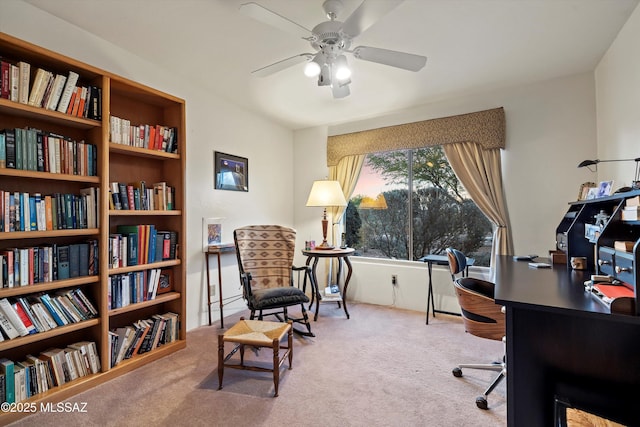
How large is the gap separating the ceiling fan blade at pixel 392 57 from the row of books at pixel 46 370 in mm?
2651

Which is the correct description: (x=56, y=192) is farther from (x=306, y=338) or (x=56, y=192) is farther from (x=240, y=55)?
(x=306, y=338)

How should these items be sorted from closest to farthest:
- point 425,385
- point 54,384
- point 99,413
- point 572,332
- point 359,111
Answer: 1. point 572,332
2. point 99,413
3. point 54,384
4. point 425,385
5. point 359,111

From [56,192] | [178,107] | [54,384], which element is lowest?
[54,384]

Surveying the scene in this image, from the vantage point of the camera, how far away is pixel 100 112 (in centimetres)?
207

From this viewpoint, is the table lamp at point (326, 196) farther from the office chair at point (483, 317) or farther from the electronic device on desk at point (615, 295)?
the electronic device on desk at point (615, 295)

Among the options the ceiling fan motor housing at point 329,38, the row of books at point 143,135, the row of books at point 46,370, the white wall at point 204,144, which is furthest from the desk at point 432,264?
the row of books at point 46,370

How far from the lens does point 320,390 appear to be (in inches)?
77.0

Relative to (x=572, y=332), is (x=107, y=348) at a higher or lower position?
lower

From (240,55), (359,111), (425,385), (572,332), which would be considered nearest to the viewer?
(572,332)

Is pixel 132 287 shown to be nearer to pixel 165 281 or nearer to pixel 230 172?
pixel 165 281

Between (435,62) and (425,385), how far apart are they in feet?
8.28

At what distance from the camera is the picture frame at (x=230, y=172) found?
3262 millimetres

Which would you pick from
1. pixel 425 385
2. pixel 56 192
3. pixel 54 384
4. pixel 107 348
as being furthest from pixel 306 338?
pixel 56 192

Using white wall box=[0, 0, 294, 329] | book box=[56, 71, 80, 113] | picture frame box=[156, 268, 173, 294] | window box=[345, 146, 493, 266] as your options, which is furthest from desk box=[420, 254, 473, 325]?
book box=[56, 71, 80, 113]
